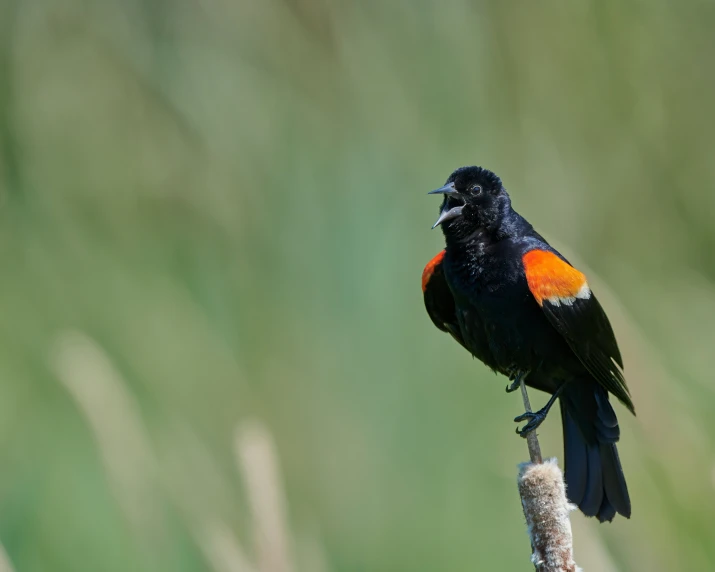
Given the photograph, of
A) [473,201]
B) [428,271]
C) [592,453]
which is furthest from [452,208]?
[592,453]

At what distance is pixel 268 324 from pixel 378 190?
1.63 ft

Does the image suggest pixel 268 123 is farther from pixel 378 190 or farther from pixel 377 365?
pixel 377 365

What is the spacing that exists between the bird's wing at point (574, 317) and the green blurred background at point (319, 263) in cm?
8

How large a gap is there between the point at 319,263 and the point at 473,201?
51cm

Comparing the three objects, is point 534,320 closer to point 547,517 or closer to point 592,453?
point 592,453

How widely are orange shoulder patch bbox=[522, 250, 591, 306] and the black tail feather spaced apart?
310 mm

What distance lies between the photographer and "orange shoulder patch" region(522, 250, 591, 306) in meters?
1.81

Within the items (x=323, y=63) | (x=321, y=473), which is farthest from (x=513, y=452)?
(x=323, y=63)

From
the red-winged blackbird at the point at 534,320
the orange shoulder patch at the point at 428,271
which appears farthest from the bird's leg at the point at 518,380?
the orange shoulder patch at the point at 428,271

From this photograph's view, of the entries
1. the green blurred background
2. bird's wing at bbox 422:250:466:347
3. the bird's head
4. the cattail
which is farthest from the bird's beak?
the cattail

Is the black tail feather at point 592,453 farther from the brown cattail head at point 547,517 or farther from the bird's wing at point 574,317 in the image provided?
the brown cattail head at point 547,517

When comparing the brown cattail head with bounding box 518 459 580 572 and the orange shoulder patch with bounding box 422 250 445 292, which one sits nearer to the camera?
the brown cattail head with bounding box 518 459 580 572

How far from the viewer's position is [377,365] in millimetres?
2146

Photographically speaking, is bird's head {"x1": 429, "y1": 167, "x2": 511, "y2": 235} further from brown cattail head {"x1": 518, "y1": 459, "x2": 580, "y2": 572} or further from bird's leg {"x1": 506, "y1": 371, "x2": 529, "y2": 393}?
brown cattail head {"x1": 518, "y1": 459, "x2": 580, "y2": 572}
